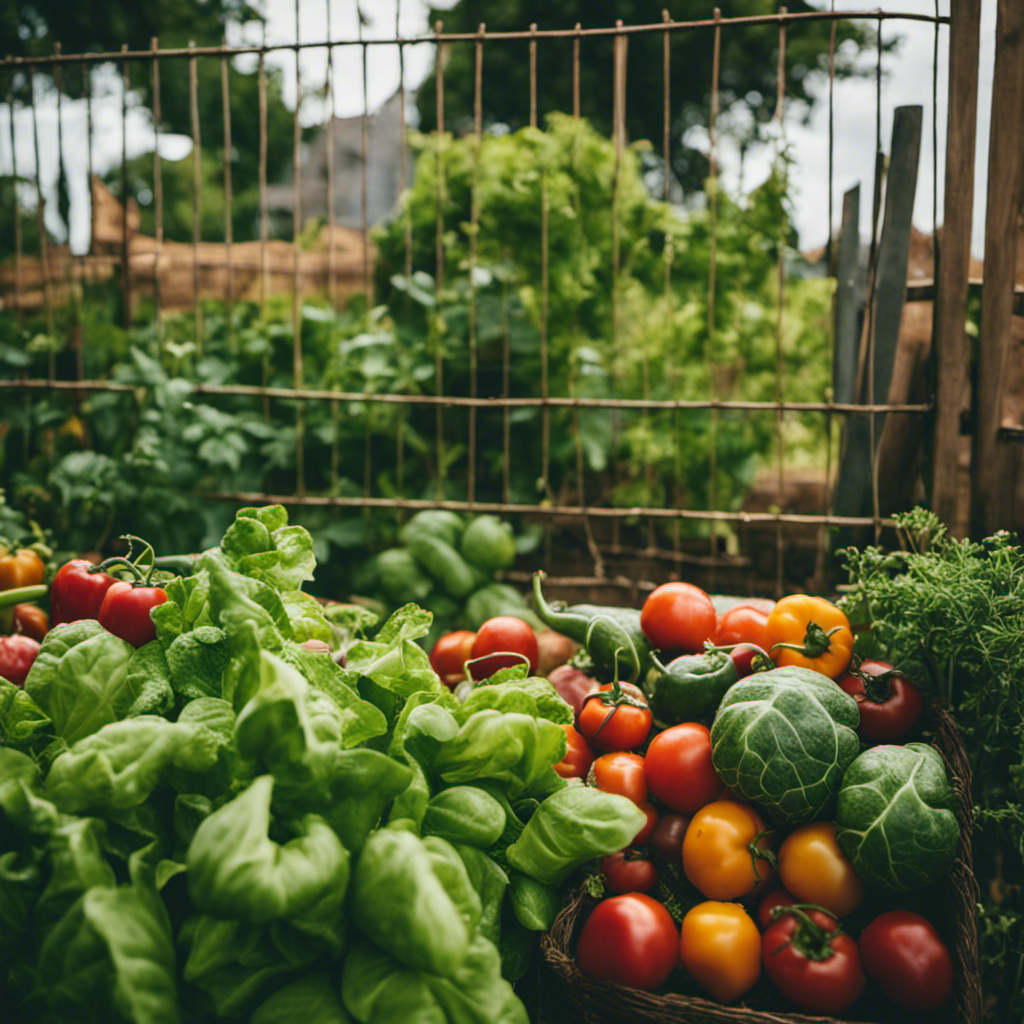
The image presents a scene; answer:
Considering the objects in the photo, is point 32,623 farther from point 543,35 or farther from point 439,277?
point 543,35

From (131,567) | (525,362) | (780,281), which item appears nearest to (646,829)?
(131,567)

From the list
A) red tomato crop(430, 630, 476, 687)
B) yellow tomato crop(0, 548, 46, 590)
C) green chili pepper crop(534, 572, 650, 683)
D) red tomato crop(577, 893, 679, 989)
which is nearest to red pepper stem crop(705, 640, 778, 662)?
green chili pepper crop(534, 572, 650, 683)

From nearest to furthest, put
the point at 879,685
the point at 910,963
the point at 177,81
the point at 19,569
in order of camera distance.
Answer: the point at 910,963 < the point at 879,685 < the point at 19,569 < the point at 177,81

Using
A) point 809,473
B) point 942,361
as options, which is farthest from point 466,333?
point 809,473

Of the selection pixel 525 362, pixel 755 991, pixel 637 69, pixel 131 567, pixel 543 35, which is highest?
pixel 637 69

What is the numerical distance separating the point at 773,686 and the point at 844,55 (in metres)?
9.56

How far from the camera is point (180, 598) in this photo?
1.41m

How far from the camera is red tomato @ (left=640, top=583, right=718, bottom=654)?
178 cm

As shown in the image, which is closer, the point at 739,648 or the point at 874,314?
the point at 739,648

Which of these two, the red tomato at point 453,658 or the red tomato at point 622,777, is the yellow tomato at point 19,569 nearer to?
the red tomato at point 453,658

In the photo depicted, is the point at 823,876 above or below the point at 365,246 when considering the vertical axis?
below

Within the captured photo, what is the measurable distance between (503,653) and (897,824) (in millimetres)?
841

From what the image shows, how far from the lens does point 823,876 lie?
4.39 ft

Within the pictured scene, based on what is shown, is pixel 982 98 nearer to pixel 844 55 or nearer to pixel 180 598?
pixel 180 598
